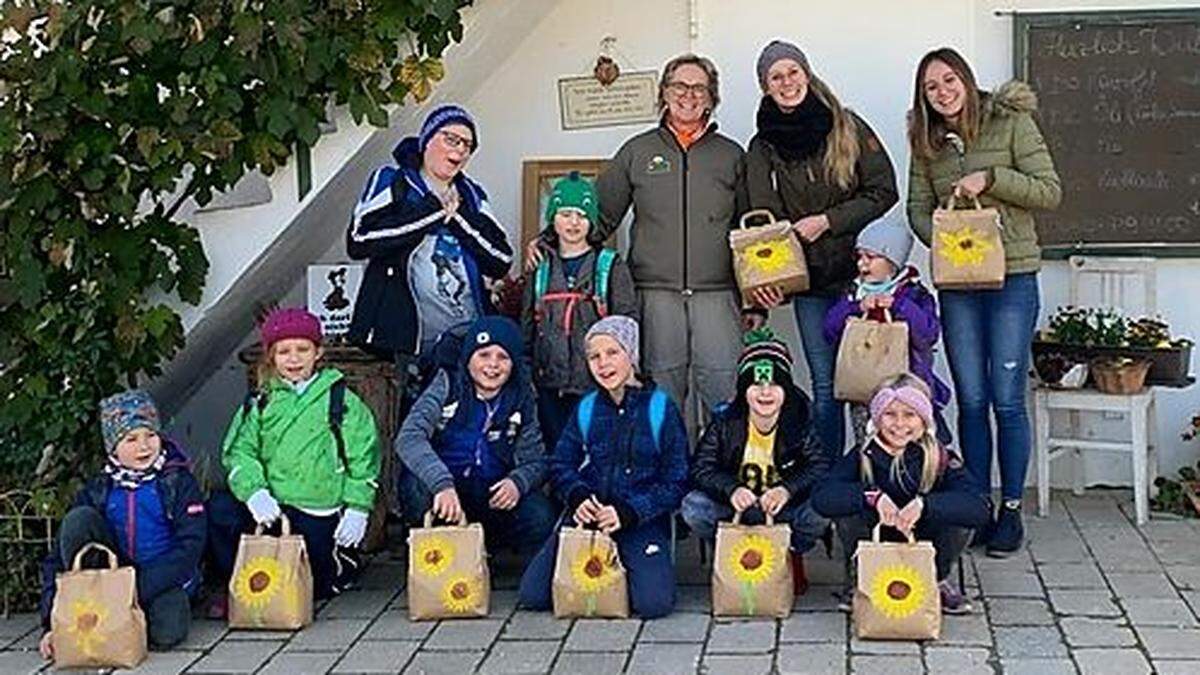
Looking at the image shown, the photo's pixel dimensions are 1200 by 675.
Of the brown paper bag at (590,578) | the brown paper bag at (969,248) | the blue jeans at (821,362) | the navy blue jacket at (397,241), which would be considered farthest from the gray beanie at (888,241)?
the brown paper bag at (590,578)

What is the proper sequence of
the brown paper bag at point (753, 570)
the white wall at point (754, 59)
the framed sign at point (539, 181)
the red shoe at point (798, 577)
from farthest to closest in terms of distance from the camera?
1. the framed sign at point (539, 181)
2. the white wall at point (754, 59)
3. the red shoe at point (798, 577)
4. the brown paper bag at point (753, 570)

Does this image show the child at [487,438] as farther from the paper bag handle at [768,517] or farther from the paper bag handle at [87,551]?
the paper bag handle at [87,551]

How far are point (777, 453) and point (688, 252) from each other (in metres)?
0.89

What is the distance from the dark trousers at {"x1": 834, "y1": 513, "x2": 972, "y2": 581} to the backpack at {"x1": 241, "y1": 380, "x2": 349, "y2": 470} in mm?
1551

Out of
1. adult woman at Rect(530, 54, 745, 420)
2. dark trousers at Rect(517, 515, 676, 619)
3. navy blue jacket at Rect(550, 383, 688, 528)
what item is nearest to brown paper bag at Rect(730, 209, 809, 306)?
adult woman at Rect(530, 54, 745, 420)

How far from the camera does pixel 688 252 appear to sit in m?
5.98

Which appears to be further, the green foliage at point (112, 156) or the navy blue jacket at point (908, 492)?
the green foliage at point (112, 156)

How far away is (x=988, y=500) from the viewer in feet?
17.4

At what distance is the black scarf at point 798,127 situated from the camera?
5.87 meters

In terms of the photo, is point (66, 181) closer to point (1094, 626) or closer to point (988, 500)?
point (988, 500)

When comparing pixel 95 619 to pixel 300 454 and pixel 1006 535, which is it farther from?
pixel 1006 535

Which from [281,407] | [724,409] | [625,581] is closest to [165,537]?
[281,407]

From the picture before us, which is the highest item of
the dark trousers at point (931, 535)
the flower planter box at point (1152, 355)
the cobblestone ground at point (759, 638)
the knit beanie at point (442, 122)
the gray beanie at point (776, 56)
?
the gray beanie at point (776, 56)

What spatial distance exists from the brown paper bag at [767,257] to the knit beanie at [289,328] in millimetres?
1401
